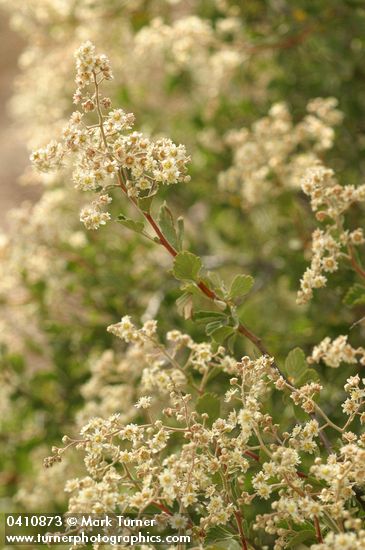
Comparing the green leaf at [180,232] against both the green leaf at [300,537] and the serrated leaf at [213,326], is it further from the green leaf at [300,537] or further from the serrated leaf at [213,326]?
the green leaf at [300,537]

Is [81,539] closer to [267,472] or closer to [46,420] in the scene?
[267,472]

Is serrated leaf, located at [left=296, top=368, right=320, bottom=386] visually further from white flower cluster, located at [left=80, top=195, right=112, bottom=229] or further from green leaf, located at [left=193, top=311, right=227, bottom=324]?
white flower cluster, located at [left=80, top=195, right=112, bottom=229]

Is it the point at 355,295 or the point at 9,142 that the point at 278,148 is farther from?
the point at 9,142

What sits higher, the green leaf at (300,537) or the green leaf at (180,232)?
the green leaf at (180,232)

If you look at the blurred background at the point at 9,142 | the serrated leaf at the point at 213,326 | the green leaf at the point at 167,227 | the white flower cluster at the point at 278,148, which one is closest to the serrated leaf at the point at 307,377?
the serrated leaf at the point at 213,326

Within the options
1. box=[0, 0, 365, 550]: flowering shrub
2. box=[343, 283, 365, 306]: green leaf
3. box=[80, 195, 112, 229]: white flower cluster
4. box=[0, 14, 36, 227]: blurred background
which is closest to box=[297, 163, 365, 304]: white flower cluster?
box=[0, 0, 365, 550]: flowering shrub

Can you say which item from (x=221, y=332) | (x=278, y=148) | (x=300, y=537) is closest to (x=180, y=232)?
(x=221, y=332)

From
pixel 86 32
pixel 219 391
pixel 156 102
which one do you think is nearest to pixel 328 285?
pixel 219 391
